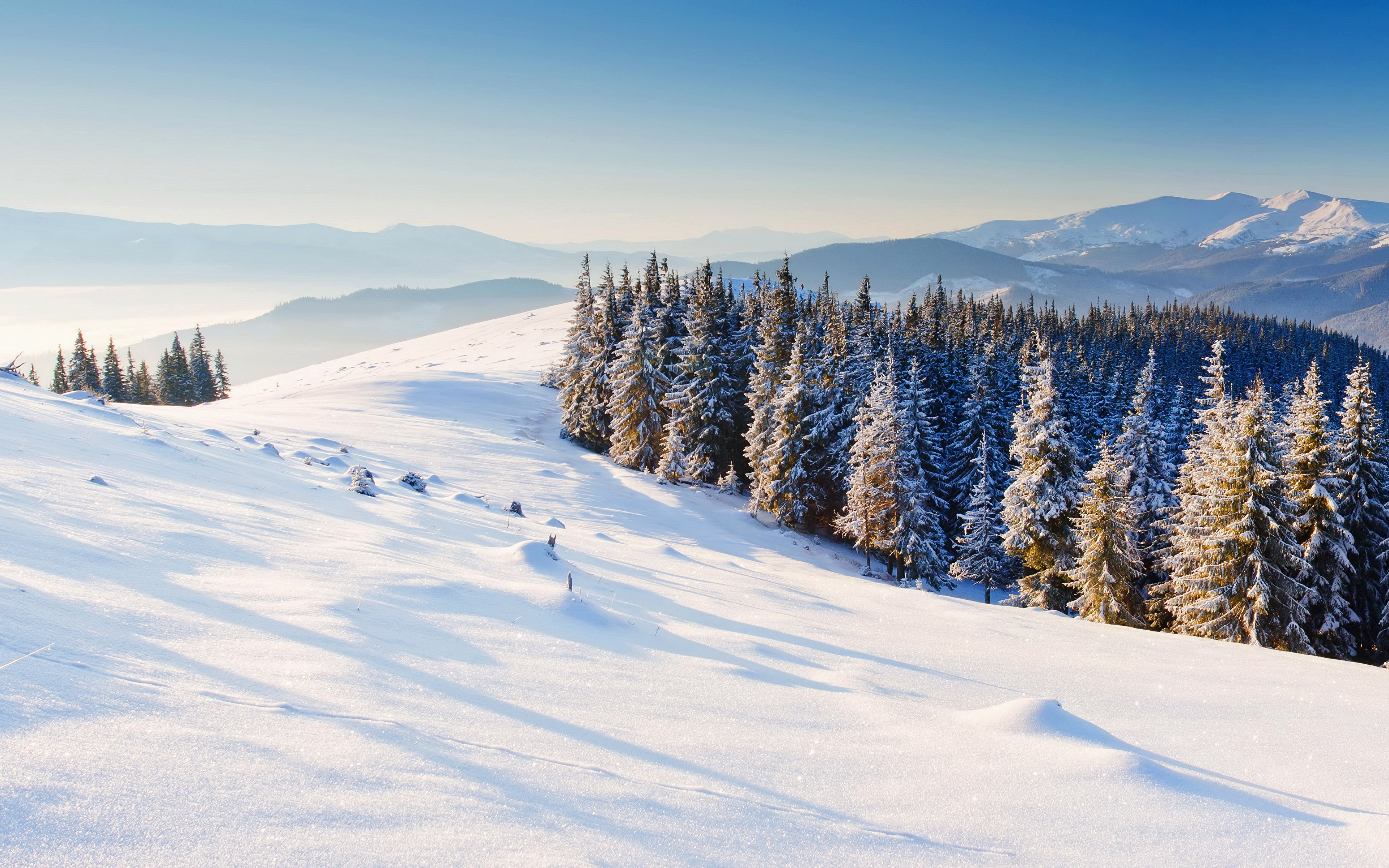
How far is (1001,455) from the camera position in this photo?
37.7m

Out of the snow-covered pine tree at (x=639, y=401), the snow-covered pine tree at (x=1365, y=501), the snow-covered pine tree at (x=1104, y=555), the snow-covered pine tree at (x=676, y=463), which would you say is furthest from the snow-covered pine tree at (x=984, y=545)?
the snow-covered pine tree at (x=639, y=401)

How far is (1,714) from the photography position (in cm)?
346

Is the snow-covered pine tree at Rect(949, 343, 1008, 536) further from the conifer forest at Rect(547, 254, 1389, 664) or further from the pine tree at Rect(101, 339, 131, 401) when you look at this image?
the pine tree at Rect(101, 339, 131, 401)

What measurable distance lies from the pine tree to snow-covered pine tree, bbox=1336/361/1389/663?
293 feet

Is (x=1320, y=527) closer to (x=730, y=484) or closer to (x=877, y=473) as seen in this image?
(x=877, y=473)

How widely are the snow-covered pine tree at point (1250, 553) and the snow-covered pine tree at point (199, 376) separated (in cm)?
8262

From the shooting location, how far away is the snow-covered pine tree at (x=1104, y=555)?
24688 mm

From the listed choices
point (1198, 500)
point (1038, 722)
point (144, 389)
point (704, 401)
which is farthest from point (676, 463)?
point (144, 389)

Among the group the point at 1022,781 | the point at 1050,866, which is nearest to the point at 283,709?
the point at 1050,866

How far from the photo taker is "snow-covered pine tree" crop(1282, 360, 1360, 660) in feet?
75.5

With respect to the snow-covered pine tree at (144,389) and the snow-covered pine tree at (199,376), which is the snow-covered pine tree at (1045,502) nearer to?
the snow-covered pine tree at (199,376)

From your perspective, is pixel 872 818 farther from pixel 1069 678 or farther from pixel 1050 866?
pixel 1069 678

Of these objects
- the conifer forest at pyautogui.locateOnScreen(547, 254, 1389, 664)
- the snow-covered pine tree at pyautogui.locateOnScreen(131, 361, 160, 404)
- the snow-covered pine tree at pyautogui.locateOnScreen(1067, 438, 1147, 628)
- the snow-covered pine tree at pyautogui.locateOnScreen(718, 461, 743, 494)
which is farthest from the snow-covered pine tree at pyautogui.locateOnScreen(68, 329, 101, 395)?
the snow-covered pine tree at pyautogui.locateOnScreen(1067, 438, 1147, 628)

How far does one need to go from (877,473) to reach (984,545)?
22.9ft
